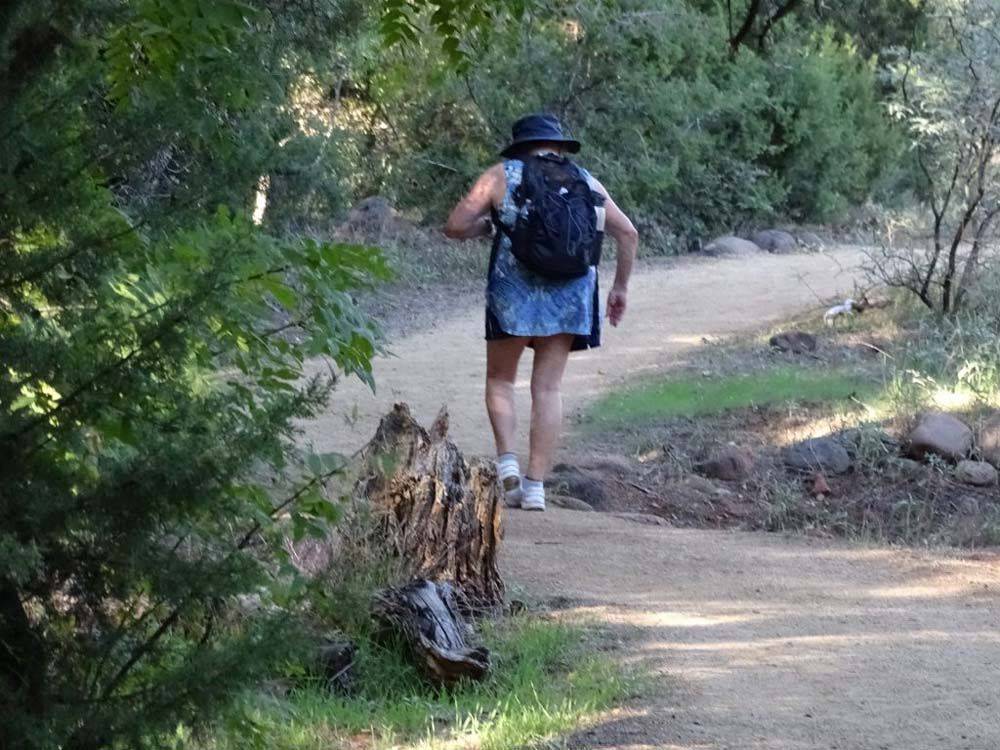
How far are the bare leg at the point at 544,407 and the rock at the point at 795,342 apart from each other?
21.1 feet

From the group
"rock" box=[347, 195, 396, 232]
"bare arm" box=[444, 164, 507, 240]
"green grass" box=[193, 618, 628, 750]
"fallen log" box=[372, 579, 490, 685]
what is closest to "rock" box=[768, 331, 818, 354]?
"bare arm" box=[444, 164, 507, 240]

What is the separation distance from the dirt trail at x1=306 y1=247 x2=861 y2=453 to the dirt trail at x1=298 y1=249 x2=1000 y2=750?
1.37 m

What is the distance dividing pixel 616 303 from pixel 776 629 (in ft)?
9.14

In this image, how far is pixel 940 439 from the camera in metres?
9.40

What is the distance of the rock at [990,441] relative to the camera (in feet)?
31.0

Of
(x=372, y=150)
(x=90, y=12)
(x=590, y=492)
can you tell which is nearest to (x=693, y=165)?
(x=372, y=150)

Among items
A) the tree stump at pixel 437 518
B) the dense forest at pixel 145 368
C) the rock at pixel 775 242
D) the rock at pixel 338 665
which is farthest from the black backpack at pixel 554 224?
the rock at pixel 775 242

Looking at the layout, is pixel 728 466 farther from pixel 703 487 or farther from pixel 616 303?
pixel 616 303

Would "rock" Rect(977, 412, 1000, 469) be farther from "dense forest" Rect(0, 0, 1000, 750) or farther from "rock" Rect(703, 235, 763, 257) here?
"rock" Rect(703, 235, 763, 257)

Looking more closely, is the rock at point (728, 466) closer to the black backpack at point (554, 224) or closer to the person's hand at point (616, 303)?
the person's hand at point (616, 303)

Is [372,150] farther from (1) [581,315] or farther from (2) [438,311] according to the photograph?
(1) [581,315]

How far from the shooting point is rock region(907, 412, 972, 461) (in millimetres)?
9344

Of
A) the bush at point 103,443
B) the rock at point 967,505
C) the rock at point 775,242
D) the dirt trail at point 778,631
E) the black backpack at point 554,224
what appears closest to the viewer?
the bush at point 103,443

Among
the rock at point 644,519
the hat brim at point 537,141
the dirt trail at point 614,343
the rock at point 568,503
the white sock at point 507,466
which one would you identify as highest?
the hat brim at point 537,141
